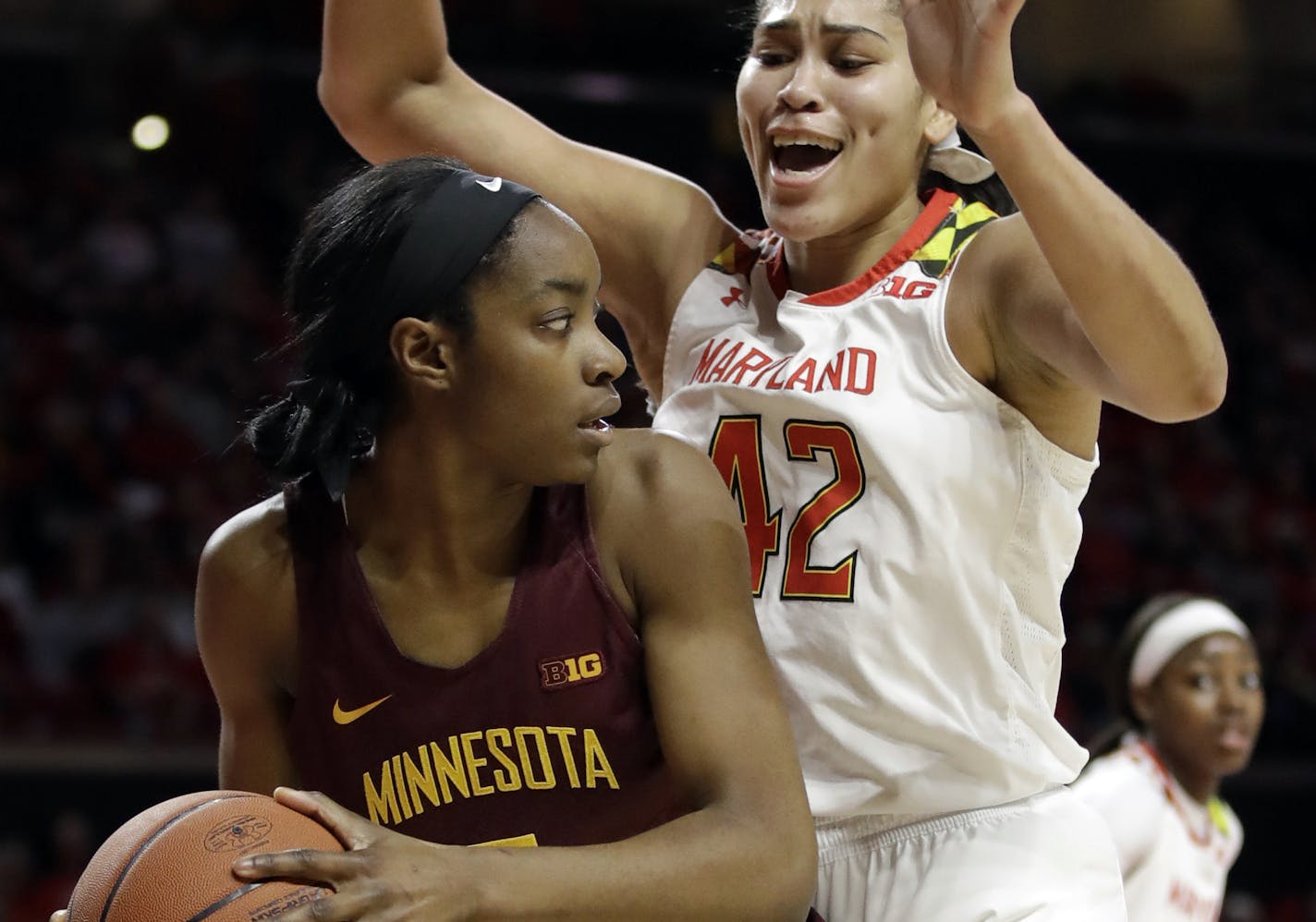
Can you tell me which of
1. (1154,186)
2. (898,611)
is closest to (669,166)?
(1154,186)

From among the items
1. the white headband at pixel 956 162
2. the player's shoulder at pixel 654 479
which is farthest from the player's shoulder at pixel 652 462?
the white headband at pixel 956 162

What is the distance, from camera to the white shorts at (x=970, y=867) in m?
2.62

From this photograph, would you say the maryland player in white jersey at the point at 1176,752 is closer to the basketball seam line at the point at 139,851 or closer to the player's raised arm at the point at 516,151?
the player's raised arm at the point at 516,151

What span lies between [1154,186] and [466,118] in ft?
37.5

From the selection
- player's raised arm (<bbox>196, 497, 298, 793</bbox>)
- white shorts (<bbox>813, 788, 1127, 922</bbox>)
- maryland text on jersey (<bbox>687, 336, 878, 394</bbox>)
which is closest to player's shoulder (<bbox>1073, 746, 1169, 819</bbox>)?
white shorts (<bbox>813, 788, 1127, 922</bbox>)

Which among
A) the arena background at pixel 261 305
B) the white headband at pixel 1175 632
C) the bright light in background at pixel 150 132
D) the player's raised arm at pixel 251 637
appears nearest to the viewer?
the player's raised arm at pixel 251 637

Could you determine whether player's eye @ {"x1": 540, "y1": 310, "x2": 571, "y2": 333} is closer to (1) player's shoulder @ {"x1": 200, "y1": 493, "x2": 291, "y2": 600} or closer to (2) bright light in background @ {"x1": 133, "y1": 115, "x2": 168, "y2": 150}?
(1) player's shoulder @ {"x1": 200, "y1": 493, "x2": 291, "y2": 600}

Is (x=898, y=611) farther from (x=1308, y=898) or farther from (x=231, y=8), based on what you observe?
(x=231, y=8)

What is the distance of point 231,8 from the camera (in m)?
11.4

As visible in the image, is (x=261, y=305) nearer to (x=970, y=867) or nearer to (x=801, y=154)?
(x=801, y=154)

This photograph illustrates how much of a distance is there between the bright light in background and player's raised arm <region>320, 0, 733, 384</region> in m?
8.02

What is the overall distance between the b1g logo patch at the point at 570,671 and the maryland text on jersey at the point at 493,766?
0.06m

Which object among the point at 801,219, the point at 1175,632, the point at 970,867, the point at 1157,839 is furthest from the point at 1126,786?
the point at 801,219

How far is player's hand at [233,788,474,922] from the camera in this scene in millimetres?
1942
